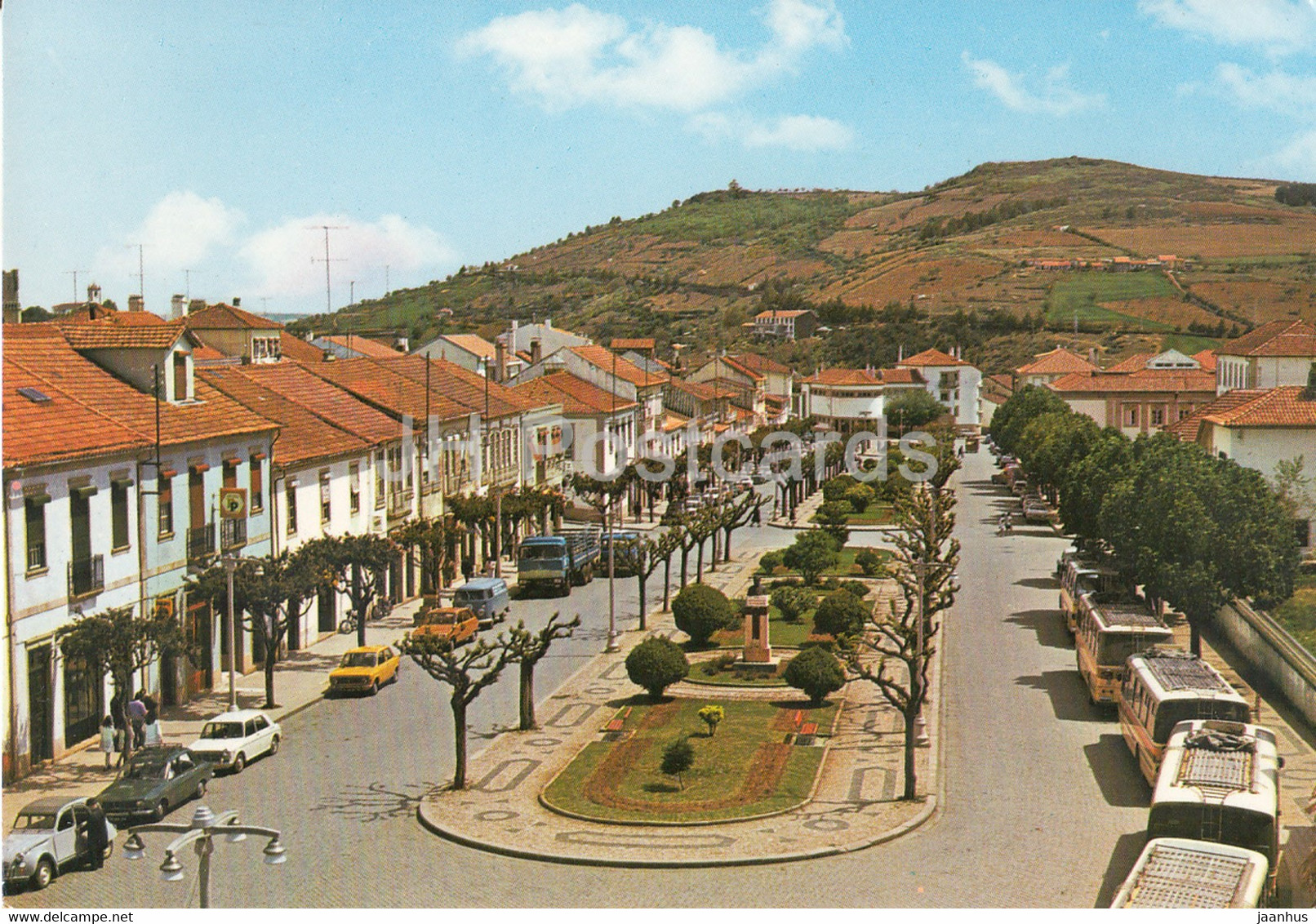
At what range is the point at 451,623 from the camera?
136 feet

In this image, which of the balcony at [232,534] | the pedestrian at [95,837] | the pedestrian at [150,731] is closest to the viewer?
the pedestrian at [95,837]

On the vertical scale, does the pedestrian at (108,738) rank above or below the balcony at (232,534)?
below

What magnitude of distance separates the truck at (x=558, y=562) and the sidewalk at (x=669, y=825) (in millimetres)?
17118

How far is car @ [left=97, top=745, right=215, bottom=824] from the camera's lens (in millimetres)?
24250

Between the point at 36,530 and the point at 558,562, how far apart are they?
978 inches

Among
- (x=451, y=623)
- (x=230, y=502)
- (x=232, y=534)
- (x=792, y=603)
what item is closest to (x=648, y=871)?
(x=230, y=502)

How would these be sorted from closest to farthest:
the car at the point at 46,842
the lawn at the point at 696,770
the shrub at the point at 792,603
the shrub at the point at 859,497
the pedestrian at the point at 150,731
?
the car at the point at 46,842 < the lawn at the point at 696,770 < the pedestrian at the point at 150,731 < the shrub at the point at 792,603 < the shrub at the point at 859,497

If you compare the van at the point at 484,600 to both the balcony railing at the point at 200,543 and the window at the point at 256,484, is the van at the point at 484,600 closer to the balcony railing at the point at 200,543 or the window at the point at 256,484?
the window at the point at 256,484

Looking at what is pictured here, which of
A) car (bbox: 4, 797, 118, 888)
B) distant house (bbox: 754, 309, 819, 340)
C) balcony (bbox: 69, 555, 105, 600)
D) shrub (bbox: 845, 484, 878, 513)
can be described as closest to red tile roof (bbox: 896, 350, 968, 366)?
distant house (bbox: 754, 309, 819, 340)

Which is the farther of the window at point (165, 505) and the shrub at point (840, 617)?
the shrub at point (840, 617)

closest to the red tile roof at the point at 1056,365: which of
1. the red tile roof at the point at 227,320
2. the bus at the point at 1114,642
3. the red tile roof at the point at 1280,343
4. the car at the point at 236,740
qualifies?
the red tile roof at the point at 1280,343

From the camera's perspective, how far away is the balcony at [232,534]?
36750 mm

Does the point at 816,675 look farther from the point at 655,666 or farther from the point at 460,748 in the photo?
the point at 460,748

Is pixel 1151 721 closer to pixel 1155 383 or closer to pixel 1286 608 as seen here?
pixel 1286 608
